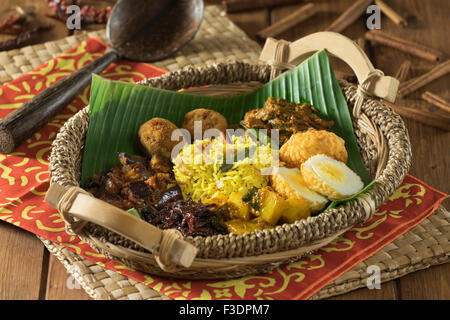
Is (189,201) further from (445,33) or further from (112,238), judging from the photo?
(445,33)

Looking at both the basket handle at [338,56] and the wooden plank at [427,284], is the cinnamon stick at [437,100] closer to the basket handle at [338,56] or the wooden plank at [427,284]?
the basket handle at [338,56]

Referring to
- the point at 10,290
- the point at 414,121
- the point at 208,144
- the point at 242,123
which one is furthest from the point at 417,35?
the point at 10,290

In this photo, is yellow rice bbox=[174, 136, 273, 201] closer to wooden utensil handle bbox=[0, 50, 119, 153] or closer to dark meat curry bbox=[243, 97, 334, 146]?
dark meat curry bbox=[243, 97, 334, 146]

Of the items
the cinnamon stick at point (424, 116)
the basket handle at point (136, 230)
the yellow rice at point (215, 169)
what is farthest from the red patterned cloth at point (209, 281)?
the cinnamon stick at point (424, 116)

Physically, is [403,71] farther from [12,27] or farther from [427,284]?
[12,27]

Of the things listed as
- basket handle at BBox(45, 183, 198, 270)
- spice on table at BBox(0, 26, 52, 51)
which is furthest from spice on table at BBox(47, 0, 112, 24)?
basket handle at BBox(45, 183, 198, 270)

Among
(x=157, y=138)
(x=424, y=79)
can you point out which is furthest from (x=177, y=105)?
(x=424, y=79)
